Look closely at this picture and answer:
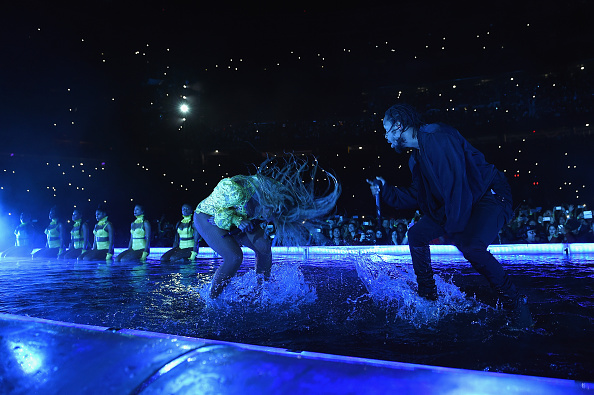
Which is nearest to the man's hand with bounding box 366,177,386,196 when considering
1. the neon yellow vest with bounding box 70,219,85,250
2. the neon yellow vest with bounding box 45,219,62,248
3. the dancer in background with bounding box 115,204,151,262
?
the dancer in background with bounding box 115,204,151,262

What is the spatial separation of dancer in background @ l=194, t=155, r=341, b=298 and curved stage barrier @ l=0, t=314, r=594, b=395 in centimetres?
257

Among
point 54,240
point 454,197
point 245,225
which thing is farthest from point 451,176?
point 54,240

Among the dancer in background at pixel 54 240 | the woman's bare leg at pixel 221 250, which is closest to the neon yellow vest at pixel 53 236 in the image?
the dancer in background at pixel 54 240

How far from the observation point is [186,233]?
957cm

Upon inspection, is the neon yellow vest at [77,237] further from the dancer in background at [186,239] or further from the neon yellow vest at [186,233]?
the neon yellow vest at [186,233]

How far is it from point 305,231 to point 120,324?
2.39 metres

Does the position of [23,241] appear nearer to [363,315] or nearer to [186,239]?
[186,239]

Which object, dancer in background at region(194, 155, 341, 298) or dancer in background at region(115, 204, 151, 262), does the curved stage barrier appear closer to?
dancer in background at region(194, 155, 341, 298)

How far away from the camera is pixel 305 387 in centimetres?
96

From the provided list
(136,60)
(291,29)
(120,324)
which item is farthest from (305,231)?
(291,29)

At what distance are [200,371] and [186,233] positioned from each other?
8.78 meters

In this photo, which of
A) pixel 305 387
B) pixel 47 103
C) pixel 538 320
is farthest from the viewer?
pixel 47 103

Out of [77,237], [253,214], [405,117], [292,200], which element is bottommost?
[77,237]

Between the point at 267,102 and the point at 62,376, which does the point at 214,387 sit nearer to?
the point at 62,376
